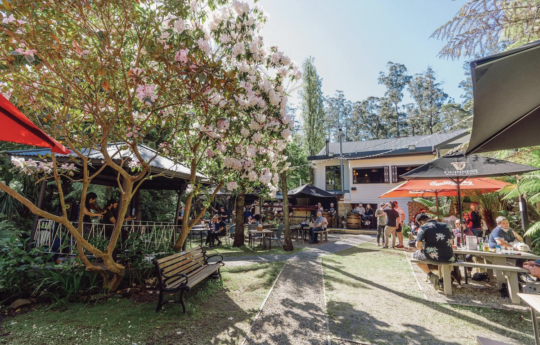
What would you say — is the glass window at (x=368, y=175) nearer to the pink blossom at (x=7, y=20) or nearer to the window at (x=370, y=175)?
the window at (x=370, y=175)

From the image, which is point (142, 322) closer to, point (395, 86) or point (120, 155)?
point (120, 155)

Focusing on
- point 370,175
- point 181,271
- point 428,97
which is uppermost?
point 428,97

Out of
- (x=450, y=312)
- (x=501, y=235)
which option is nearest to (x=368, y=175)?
(x=501, y=235)

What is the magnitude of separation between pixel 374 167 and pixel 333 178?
4016mm

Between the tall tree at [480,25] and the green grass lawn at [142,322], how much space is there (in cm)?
622

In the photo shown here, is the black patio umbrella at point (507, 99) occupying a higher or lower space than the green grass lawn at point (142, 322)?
higher

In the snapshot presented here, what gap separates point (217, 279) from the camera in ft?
19.6

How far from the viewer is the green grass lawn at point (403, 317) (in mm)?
3502

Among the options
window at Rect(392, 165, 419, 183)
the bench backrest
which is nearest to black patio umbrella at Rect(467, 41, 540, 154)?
the bench backrest

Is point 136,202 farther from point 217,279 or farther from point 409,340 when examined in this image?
point 409,340

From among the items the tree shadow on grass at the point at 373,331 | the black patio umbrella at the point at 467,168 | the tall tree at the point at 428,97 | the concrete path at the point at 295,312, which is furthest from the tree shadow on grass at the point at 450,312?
the tall tree at the point at 428,97

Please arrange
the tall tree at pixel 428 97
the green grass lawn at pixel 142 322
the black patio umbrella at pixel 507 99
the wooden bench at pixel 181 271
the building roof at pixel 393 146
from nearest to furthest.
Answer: the black patio umbrella at pixel 507 99
the green grass lawn at pixel 142 322
the wooden bench at pixel 181 271
the building roof at pixel 393 146
the tall tree at pixel 428 97

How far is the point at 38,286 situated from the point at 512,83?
708 centimetres

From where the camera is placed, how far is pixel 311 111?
2873cm
